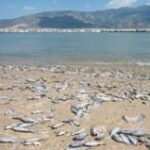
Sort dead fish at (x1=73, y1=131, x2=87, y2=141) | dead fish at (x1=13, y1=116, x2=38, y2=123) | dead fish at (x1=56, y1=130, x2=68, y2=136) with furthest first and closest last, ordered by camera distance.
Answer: dead fish at (x1=13, y1=116, x2=38, y2=123)
dead fish at (x1=56, y1=130, x2=68, y2=136)
dead fish at (x1=73, y1=131, x2=87, y2=141)

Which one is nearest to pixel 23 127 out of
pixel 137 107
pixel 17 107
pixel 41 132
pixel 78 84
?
pixel 41 132

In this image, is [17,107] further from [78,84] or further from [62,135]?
[78,84]

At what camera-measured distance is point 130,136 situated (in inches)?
492

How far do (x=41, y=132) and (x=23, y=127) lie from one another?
2.23 ft

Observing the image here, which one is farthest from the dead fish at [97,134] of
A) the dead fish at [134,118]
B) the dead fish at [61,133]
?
the dead fish at [134,118]

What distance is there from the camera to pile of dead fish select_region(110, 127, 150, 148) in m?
12.2

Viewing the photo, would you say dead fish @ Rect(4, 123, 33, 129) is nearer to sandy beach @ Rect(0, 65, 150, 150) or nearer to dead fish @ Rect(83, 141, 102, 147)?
sandy beach @ Rect(0, 65, 150, 150)

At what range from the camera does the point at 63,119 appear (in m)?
14.4

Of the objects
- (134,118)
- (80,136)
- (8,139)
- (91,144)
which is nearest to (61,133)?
(80,136)

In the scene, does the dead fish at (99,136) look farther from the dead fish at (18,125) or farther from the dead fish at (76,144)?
the dead fish at (18,125)

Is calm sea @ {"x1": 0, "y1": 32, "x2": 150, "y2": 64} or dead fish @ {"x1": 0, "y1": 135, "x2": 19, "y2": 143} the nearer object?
dead fish @ {"x1": 0, "y1": 135, "x2": 19, "y2": 143}

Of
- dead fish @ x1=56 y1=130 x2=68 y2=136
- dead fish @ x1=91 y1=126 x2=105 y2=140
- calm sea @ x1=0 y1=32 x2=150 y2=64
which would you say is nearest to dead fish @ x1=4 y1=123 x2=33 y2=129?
dead fish @ x1=56 y1=130 x2=68 y2=136

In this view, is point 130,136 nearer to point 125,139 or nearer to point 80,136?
point 125,139

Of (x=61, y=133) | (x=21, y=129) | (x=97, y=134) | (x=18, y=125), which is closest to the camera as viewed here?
(x=97, y=134)
